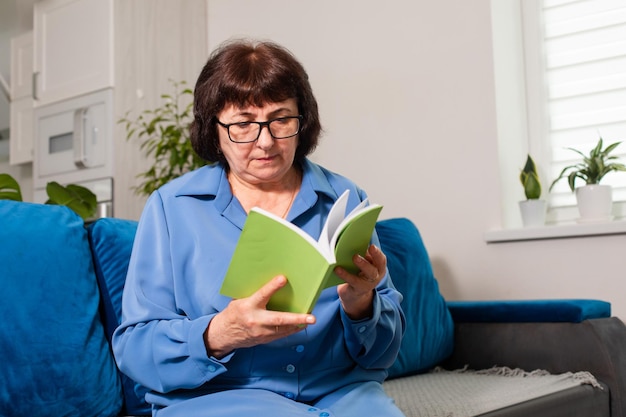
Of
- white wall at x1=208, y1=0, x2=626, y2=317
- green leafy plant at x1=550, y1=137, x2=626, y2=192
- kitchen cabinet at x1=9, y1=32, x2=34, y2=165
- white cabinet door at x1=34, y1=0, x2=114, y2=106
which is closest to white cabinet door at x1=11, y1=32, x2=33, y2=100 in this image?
kitchen cabinet at x1=9, y1=32, x2=34, y2=165

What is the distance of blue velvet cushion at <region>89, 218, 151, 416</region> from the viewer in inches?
62.7

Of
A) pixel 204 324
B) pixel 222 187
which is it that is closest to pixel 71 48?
pixel 222 187

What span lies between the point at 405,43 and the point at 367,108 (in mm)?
307

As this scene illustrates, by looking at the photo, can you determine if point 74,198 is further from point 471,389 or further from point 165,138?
point 165,138

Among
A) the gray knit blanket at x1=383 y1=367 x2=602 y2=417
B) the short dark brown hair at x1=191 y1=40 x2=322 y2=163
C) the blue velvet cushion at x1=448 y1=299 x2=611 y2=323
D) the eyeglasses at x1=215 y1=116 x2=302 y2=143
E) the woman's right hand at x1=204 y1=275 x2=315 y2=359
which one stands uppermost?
the short dark brown hair at x1=191 y1=40 x2=322 y2=163

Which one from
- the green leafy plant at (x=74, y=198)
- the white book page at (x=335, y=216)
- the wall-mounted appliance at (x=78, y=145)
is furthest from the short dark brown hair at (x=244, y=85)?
the wall-mounted appliance at (x=78, y=145)

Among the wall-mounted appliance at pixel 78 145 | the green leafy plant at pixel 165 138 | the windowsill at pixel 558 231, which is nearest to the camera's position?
the windowsill at pixel 558 231

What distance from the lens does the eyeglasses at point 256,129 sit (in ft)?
4.42

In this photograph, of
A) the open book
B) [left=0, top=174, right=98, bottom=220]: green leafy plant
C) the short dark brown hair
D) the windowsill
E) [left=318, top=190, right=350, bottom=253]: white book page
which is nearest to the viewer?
the open book

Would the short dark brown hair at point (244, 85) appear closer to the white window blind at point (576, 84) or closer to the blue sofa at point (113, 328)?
the blue sofa at point (113, 328)

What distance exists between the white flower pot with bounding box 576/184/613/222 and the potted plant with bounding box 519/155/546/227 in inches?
6.2

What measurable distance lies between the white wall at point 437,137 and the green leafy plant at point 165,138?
621mm

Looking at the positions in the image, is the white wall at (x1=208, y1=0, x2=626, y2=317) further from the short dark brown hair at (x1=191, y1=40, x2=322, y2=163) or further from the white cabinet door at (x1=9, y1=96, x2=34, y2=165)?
the white cabinet door at (x1=9, y1=96, x2=34, y2=165)

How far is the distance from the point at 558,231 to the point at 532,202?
161 mm
